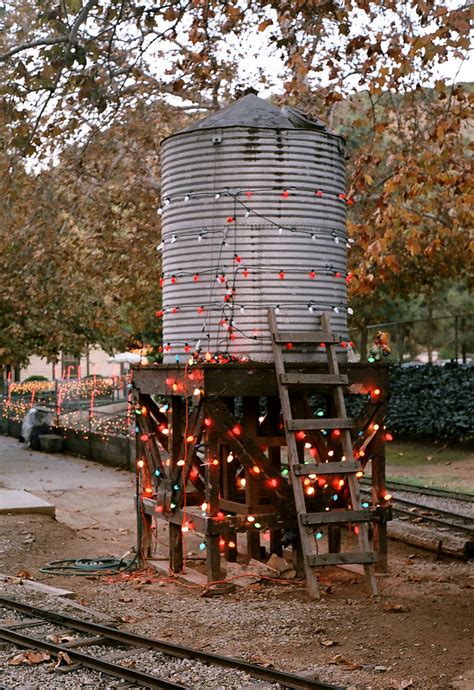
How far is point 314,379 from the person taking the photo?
11.6 metres

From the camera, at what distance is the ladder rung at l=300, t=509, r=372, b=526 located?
11000 millimetres

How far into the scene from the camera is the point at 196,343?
472 inches

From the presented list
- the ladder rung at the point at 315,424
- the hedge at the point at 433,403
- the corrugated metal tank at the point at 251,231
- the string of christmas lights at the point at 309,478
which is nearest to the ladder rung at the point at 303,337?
the corrugated metal tank at the point at 251,231

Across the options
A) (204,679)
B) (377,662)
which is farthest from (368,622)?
(204,679)

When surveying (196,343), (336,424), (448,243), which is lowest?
(336,424)

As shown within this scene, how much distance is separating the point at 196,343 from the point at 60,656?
15.2 ft

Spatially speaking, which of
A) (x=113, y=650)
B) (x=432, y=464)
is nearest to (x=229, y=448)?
(x=113, y=650)

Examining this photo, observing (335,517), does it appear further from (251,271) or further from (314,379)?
(251,271)

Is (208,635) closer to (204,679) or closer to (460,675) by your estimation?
(204,679)

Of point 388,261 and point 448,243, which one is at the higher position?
point 448,243

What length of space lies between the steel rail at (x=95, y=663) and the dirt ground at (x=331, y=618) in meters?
1.11

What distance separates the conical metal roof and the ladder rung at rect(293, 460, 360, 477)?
3.92m

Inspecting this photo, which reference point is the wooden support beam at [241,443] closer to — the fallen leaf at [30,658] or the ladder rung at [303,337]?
the ladder rung at [303,337]

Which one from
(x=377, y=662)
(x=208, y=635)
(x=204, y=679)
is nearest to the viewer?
(x=204, y=679)
